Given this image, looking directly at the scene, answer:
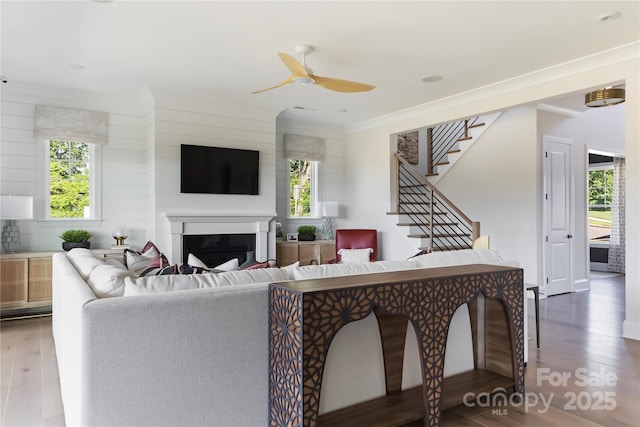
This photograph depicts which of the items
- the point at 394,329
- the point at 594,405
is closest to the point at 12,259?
the point at 394,329

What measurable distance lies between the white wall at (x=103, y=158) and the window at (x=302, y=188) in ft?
8.24

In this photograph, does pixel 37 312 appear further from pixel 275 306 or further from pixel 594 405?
pixel 594 405

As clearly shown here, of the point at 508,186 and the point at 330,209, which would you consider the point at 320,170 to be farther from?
the point at 508,186

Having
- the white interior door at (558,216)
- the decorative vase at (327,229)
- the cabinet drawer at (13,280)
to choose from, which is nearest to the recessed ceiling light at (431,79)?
the white interior door at (558,216)

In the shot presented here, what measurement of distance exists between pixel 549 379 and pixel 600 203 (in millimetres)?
8261

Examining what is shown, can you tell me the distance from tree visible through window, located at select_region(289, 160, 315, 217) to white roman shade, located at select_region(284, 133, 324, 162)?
0.66ft

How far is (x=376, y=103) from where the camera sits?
6305 millimetres

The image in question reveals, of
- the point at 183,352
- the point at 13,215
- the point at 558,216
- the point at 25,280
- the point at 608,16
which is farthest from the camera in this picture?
the point at 558,216

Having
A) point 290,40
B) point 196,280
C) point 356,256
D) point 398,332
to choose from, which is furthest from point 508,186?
point 196,280

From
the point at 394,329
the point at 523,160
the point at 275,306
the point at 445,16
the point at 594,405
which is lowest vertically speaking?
the point at 594,405

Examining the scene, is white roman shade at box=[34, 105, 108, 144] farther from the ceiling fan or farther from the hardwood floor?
the ceiling fan

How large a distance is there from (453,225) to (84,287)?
251 inches

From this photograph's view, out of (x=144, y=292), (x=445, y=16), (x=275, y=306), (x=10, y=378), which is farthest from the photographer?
(x=445, y=16)

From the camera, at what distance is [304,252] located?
23.0ft
